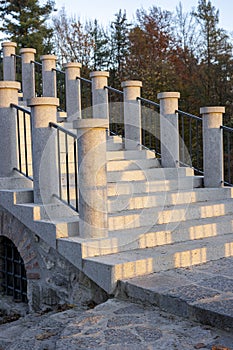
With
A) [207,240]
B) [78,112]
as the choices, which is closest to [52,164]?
[207,240]

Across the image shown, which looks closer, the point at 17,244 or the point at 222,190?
the point at 17,244

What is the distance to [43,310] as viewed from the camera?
4840 mm

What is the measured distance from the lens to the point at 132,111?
7695 mm

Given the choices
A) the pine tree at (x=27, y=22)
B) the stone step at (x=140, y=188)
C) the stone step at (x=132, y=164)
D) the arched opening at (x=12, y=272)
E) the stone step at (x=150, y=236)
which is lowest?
the arched opening at (x=12, y=272)

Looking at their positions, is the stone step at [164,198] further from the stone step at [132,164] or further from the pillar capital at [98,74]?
the pillar capital at [98,74]

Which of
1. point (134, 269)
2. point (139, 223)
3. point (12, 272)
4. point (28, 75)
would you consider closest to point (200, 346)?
point (134, 269)

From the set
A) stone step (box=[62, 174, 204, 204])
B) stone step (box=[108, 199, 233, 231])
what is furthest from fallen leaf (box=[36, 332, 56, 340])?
stone step (box=[62, 174, 204, 204])

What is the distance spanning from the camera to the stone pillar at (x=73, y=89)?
7.97 meters

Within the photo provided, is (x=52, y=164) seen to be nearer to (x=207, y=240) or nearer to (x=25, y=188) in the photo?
(x=25, y=188)

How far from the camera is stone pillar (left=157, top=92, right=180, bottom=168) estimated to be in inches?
281

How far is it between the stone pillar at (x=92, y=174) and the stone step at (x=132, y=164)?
6.64ft

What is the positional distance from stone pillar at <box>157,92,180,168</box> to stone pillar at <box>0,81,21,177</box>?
251 cm

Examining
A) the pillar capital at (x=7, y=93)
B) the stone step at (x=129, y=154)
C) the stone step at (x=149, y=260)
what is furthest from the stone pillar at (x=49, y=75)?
the stone step at (x=149, y=260)

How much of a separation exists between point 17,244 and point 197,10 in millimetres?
17206
